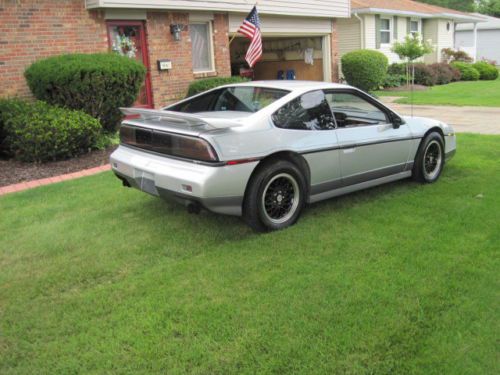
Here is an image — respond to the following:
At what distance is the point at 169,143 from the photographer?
4902 millimetres

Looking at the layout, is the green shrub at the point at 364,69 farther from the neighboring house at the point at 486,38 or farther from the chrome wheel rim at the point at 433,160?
the neighboring house at the point at 486,38

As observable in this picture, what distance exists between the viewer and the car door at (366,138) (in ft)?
18.4

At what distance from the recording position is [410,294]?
371 centimetres

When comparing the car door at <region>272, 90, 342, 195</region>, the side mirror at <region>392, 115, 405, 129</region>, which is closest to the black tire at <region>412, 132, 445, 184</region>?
the side mirror at <region>392, 115, 405, 129</region>

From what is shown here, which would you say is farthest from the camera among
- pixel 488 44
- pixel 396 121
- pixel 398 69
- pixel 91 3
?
pixel 488 44

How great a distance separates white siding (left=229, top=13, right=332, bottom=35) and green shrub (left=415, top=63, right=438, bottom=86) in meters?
6.61

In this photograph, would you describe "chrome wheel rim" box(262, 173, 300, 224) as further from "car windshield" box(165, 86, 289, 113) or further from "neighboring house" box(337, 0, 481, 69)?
"neighboring house" box(337, 0, 481, 69)

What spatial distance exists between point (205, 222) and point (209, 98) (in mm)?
1552

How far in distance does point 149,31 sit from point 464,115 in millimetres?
8106

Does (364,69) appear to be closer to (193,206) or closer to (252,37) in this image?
(252,37)

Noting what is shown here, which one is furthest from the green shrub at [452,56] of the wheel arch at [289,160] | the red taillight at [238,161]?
the red taillight at [238,161]

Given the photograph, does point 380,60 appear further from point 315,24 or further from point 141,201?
point 141,201

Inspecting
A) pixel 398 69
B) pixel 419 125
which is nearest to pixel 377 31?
pixel 398 69

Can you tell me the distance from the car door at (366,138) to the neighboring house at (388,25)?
1869 centimetres
